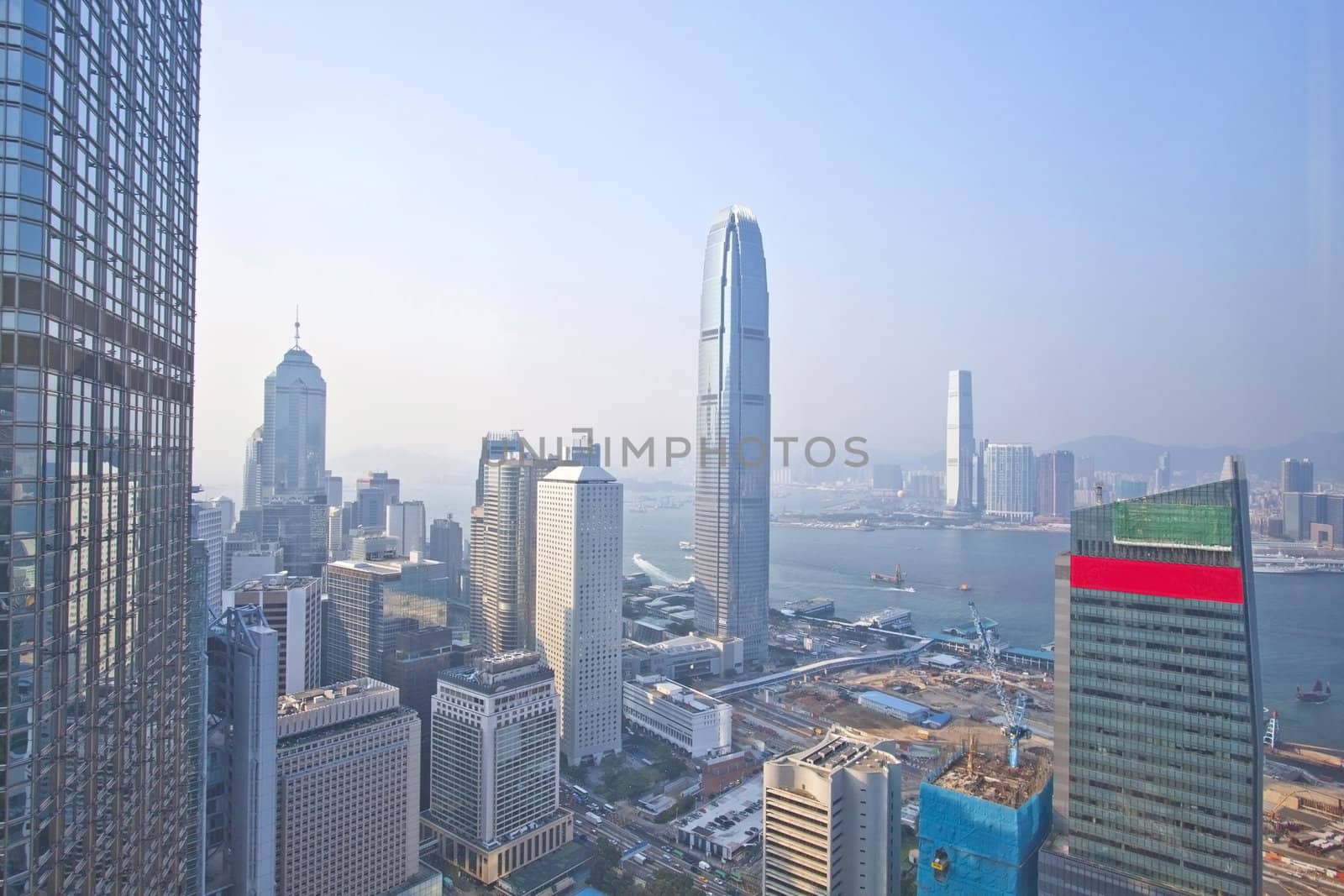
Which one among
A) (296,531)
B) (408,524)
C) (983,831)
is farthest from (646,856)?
(408,524)

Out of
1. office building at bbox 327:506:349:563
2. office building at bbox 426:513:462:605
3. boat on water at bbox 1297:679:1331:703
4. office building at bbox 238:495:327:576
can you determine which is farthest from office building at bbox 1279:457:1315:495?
office building at bbox 327:506:349:563

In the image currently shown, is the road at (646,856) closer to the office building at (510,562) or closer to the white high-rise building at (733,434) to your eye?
the office building at (510,562)

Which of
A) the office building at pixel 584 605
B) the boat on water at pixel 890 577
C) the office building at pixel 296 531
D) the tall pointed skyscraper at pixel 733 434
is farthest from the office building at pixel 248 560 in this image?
the boat on water at pixel 890 577

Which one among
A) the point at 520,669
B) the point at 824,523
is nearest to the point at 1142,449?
the point at 520,669

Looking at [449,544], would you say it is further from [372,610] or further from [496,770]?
[496,770]

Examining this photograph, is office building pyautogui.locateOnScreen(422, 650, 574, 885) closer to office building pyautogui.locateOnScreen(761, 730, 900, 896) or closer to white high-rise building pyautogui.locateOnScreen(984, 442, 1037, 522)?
office building pyautogui.locateOnScreen(761, 730, 900, 896)

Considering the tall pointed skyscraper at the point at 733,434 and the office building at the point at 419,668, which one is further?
the tall pointed skyscraper at the point at 733,434

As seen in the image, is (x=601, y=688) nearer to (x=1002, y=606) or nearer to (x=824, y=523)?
(x=1002, y=606)
